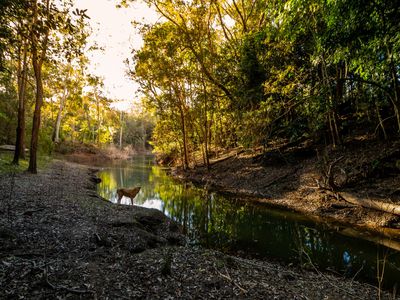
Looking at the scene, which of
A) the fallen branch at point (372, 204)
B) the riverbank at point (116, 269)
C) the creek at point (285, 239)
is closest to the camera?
the riverbank at point (116, 269)

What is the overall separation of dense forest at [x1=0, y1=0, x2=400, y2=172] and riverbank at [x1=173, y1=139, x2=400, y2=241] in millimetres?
1329

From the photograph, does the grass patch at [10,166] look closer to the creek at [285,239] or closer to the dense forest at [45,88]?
the dense forest at [45,88]

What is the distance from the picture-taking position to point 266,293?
4.16 metres

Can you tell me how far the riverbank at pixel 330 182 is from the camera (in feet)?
30.4

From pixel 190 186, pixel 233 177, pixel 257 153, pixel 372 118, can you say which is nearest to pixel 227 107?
pixel 257 153

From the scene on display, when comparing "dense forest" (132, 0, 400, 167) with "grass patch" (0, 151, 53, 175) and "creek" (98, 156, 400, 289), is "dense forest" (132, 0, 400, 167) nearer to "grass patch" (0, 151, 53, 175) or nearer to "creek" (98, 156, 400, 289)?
"creek" (98, 156, 400, 289)

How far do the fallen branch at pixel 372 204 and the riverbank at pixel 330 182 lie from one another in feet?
0.12

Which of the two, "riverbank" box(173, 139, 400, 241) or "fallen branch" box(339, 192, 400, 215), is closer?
"fallen branch" box(339, 192, 400, 215)

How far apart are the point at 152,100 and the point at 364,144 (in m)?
19.1

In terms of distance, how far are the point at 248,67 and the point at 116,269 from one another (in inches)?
644

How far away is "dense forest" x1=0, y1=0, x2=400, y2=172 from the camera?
272 inches

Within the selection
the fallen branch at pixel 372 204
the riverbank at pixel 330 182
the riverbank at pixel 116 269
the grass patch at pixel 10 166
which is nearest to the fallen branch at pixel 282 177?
the riverbank at pixel 330 182

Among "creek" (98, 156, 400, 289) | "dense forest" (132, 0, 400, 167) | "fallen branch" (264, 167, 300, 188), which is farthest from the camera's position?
"fallen branch" (264, 167, 300, 188)

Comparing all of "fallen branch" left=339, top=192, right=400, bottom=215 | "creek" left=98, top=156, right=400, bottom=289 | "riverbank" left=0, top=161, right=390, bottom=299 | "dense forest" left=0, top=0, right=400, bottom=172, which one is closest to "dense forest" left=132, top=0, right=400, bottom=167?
"dense forest" left=0, top=0, right=400, bottom=172
